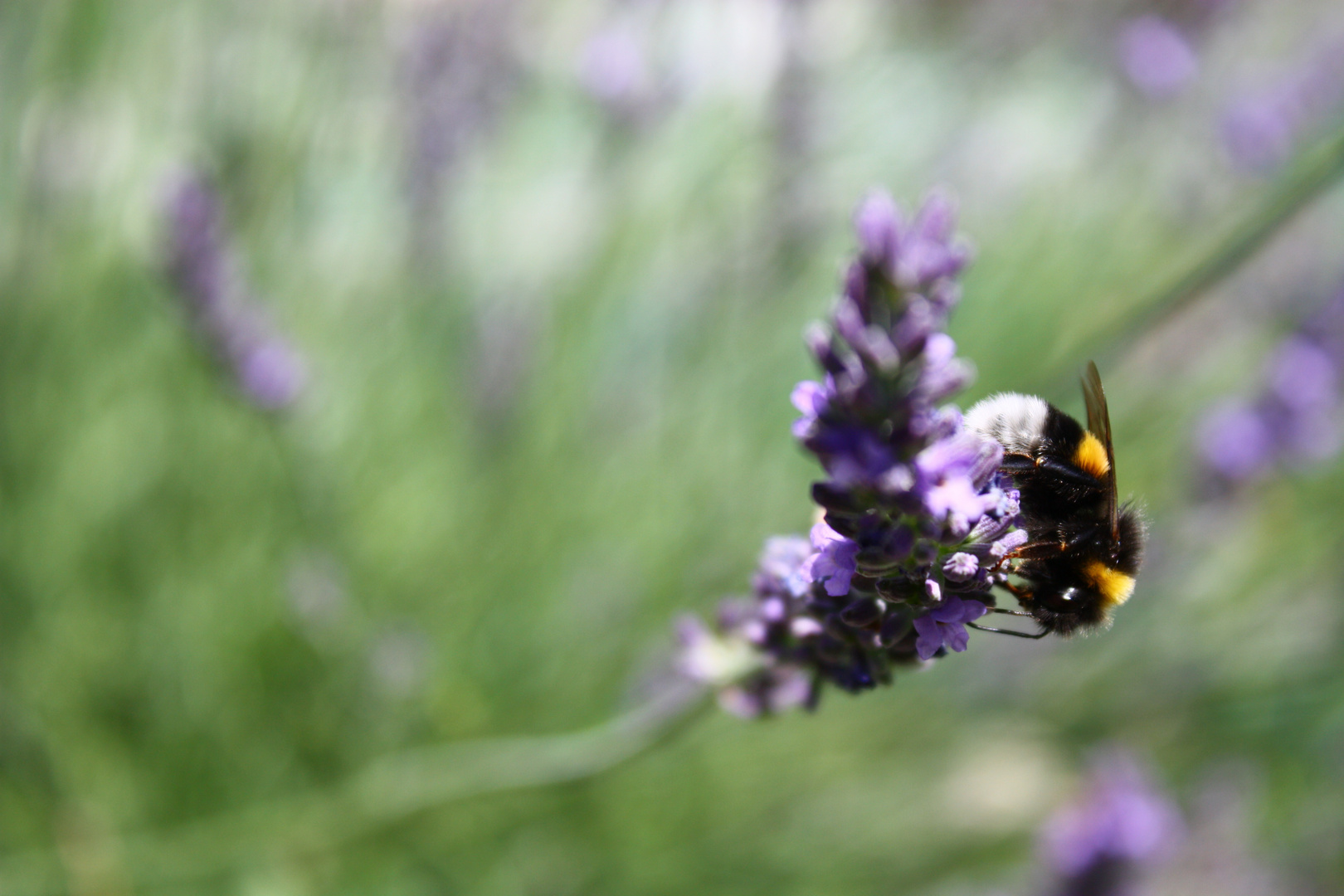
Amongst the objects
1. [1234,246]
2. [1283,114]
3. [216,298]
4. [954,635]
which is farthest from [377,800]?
[1283,114]

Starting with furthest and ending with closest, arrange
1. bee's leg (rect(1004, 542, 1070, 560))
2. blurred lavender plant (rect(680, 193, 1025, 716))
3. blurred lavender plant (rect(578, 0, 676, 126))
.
Result: blurred lavender plant (rect(578, 0, 676, 126)) → bee's leg (rect(1004, 542, 1070, 560)) → blurred lavender plant (rect(680, 193, 1025, 716))

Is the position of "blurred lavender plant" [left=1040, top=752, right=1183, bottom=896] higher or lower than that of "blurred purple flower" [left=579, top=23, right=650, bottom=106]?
lower

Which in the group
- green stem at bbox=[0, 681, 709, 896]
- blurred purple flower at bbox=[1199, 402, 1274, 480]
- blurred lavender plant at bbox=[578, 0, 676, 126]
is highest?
blurred lavender plant at bbox=[578, 0, 676, 126]

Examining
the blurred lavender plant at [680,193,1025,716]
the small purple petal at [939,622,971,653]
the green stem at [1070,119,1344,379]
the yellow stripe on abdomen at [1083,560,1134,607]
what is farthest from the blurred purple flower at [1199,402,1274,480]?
the small purple petal at [939,622,971,653]

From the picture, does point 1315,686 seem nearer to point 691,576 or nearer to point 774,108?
point 691,576

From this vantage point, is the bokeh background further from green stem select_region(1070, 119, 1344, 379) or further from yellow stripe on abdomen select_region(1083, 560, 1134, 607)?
yellow stripe on abdomen select_region(1083, 560, 1134, 607)

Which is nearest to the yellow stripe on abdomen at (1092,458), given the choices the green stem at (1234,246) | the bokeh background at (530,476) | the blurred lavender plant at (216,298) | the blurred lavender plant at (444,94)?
the green stem at (1234,246)

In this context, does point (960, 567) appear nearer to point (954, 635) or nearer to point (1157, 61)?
point (954, 635)
